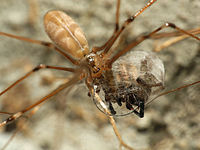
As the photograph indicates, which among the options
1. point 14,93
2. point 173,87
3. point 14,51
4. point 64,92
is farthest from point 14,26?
point 173,87

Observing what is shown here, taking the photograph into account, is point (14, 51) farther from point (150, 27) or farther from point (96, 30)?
point (150, 27)

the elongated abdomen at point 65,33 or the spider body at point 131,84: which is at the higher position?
the elongated abdomen at point 65,33

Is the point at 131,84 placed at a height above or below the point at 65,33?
below

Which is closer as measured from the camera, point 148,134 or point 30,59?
point 148,134

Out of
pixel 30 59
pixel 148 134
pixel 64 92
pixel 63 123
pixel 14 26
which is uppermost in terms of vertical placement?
pixel 14 26

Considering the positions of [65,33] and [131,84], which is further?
[65,33]

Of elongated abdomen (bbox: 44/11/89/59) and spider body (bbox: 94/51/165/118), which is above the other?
elongated abdomen (bbox: 44/11/89/59)

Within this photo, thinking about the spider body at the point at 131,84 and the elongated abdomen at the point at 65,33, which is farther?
the elongated abdomen at the point at 65,33

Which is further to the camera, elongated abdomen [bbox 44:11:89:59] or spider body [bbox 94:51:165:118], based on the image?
elongated abdomen [bbox 44:11:89:59]
